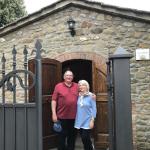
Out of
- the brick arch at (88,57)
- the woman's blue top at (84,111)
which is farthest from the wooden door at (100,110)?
the woman's blue top at (84,111)

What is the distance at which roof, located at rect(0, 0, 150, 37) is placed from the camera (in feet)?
28.0

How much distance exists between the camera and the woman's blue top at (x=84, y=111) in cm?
616

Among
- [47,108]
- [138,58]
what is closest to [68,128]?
[47,108]

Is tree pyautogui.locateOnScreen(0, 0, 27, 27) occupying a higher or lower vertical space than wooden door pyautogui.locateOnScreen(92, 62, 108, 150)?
higher

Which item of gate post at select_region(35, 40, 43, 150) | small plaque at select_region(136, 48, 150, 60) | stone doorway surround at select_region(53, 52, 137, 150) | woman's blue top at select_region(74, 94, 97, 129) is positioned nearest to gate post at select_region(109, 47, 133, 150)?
gate post at select_region(35, 40, 43, 150)

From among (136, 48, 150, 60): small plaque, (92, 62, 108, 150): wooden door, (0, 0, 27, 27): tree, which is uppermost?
(0, 0, 27, 27): tree

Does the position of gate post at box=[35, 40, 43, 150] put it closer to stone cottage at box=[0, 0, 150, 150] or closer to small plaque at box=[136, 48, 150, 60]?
stone cottage at box=[0, 0, 150, 150]

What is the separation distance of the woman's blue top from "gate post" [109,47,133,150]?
88.8 inches

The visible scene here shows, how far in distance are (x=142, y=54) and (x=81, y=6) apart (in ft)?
6.60

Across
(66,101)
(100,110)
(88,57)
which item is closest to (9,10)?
(88,57)

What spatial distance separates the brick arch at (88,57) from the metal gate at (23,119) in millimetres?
4835

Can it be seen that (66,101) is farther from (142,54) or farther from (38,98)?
(142,54)

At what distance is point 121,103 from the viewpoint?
12.6ft

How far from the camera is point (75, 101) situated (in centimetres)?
618
